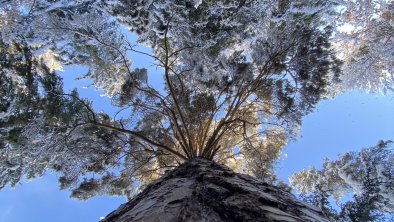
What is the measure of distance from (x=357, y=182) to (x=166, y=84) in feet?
18.2

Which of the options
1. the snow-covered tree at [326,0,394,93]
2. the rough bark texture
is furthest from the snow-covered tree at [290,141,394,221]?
the rough bark texture

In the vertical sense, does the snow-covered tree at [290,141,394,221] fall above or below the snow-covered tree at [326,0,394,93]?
below

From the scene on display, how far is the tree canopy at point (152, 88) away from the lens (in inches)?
281

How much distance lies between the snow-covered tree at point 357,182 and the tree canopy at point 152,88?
1944 millimetres

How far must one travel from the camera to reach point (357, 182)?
28.2 ft

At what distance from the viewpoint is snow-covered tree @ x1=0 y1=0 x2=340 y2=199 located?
285 inches

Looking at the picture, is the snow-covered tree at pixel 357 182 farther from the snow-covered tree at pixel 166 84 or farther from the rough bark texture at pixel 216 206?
the rough bark texture at pixel 216 206

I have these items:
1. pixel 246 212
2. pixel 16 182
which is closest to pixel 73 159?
pixel 16 182

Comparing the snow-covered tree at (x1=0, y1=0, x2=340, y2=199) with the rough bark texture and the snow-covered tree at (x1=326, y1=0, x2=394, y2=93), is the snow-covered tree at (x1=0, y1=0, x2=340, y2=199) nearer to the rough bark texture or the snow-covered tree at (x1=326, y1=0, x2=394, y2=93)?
the snow-covered tree at (x1=326, y1=0, x2=394, y2=93)

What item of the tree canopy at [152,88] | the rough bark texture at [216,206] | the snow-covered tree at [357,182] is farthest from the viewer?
the tree canopy at [152,88]

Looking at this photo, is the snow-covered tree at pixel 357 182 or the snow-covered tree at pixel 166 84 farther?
the snow-covered tree at pixel 166 84

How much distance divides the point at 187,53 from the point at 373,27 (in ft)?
16.2

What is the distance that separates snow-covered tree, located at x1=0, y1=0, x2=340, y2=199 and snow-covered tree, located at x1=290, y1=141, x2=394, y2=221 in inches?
76.9

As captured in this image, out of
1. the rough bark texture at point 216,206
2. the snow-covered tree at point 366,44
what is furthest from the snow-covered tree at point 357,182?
the rough bark texture at point 216,206
